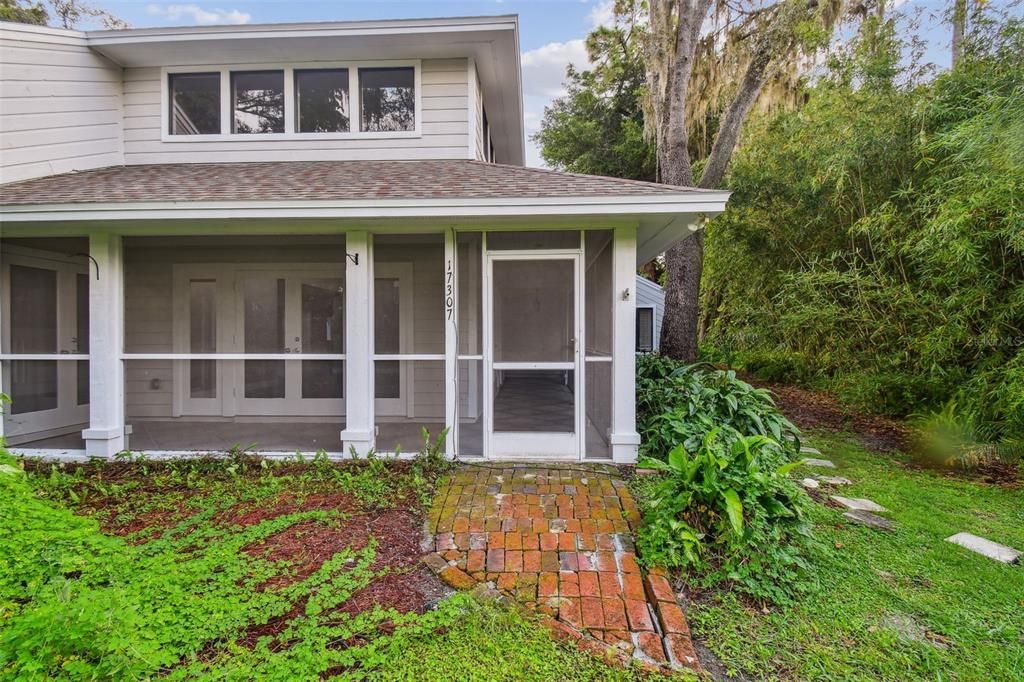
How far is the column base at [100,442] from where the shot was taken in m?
4.39

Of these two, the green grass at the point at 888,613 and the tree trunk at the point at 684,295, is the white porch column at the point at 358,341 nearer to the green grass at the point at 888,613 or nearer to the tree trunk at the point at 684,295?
the green grass at the point at 888,613

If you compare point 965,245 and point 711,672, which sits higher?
point 965,245

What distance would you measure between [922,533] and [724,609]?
1.88 meters

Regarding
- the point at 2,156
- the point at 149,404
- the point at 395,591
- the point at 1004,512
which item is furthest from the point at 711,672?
the point at 2,156

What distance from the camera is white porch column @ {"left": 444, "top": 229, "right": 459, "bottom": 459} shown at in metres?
4.35

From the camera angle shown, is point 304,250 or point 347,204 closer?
point 347,204

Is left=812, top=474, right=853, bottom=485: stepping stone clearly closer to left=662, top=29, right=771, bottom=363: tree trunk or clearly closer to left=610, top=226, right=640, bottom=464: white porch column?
left=610, top=226, right=640, bottom=464: white porch column

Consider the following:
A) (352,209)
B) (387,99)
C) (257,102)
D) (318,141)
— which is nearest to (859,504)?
(352,209)

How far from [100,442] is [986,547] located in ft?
23.0

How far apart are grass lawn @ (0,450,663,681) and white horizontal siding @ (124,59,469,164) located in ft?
12.6

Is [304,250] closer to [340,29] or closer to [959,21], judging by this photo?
[340,29]

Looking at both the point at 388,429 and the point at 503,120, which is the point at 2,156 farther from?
the point at 503,120

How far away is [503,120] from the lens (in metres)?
7.58

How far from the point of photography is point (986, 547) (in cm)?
290
